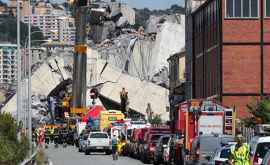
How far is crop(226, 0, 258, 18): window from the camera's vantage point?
271 ft

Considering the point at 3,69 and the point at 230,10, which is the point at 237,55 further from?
the point at 3,69

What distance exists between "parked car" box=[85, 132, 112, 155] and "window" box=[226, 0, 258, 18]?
873 inches

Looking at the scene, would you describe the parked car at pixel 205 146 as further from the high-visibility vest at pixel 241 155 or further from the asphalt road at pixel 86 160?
the asphalt road at pixel 86 160

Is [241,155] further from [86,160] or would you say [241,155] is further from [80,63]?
[80,63]

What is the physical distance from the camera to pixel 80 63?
125m

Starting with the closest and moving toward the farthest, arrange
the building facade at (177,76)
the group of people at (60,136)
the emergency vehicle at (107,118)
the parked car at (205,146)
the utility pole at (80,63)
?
the parked car at (205,146) < the emergency vehicle at (107,118) < the group of people at (60,136) < the utility pole at (80,63) < the building facade at (177,76)

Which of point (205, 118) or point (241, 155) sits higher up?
point (205, 118)

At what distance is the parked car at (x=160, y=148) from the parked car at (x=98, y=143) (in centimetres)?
1867

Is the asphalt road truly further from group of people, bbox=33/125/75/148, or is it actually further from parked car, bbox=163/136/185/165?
group of people, bbox=33/125/75/148

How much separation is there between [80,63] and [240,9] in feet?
150

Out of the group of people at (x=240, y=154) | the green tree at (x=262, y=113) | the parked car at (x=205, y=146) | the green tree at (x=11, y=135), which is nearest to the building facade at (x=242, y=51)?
the green tree at (x=262, y=113)

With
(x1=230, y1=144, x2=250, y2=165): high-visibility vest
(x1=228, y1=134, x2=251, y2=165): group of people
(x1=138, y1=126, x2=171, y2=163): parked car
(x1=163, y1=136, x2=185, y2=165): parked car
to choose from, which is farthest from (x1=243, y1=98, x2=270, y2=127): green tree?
(x1=230, y1=144, x2=250, y2=165): high-visibility vest

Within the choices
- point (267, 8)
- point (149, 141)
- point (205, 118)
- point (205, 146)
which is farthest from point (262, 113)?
point (205, 146)

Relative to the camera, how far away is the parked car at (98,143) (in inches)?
2549
